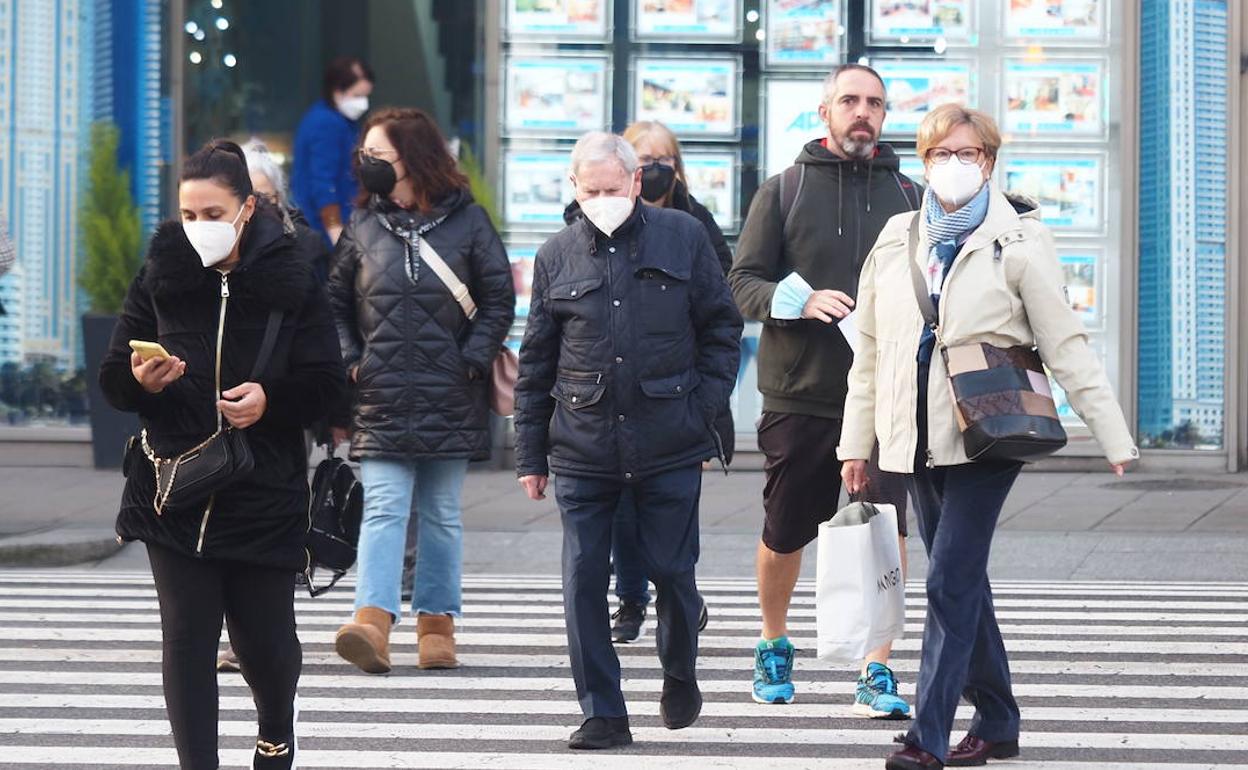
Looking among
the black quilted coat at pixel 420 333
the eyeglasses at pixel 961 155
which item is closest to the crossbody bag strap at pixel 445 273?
the black quilted coat at pixel 420 333

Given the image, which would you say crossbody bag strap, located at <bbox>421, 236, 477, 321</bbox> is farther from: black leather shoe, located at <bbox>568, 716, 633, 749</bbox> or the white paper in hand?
black leather shoe, located at <bbox>568, 716, 633, 749</bbox>

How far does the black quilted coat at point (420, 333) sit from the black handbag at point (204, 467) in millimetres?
2500

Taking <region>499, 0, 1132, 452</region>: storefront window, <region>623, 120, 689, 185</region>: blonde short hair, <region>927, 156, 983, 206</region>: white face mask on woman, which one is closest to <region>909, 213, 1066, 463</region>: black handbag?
<region>927, 156, 983, 206</region>: white face mask on woman

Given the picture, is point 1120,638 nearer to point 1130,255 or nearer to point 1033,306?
point 1033,306

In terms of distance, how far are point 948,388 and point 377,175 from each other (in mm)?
2702

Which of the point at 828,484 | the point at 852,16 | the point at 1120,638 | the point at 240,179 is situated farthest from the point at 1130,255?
the point at 240,179

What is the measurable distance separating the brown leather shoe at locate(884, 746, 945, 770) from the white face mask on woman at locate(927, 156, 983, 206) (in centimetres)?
145

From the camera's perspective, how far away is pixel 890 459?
232 inches

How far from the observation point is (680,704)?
6379 millimetres

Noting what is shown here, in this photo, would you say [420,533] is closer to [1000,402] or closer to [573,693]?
[573,693]

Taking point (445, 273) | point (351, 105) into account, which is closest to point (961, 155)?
point (445, 273)

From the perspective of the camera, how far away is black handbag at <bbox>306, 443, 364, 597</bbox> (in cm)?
606

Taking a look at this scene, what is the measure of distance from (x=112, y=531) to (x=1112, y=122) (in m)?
7.14

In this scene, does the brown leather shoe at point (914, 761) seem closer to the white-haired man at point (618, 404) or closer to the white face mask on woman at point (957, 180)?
the white-haired man at point (618, 404)
